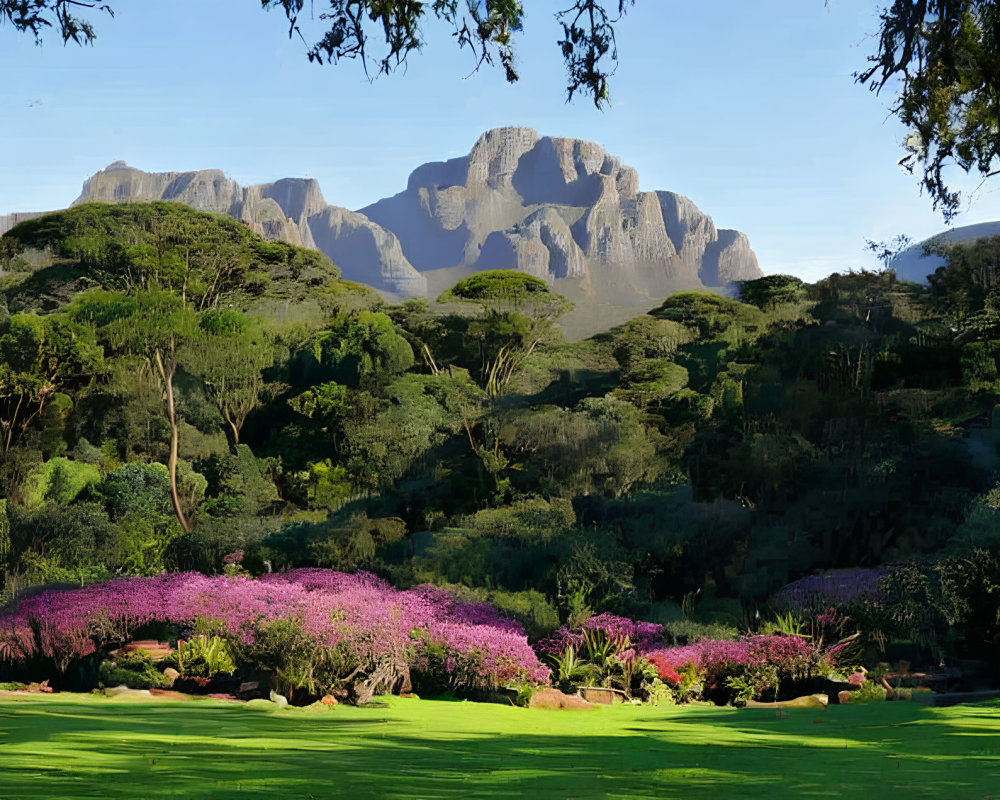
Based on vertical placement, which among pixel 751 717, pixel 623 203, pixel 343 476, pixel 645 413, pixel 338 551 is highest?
pixel 623 203

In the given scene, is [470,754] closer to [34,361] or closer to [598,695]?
[598,695]

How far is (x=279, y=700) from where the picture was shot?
9055mm

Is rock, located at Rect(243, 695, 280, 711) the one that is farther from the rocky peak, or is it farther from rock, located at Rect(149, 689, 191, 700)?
the rocky peak

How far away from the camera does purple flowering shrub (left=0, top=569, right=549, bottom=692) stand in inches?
387

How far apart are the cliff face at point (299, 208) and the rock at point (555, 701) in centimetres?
10053

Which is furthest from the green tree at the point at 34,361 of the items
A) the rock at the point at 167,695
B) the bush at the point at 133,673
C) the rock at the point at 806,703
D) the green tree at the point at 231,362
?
the rock at the point at 806,703

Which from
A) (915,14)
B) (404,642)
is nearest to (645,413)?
(404,642)

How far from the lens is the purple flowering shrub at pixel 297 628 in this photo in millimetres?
9820

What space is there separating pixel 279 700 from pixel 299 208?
133318 mm

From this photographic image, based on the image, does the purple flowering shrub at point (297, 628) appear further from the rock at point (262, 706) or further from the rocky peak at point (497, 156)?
the rocky peak at point (497, 156)

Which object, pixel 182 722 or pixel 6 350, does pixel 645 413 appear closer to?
pixel 6 350

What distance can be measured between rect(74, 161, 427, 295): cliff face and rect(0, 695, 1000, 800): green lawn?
103 metres

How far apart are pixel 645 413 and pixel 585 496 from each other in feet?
26.7

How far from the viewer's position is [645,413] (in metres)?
26.2
